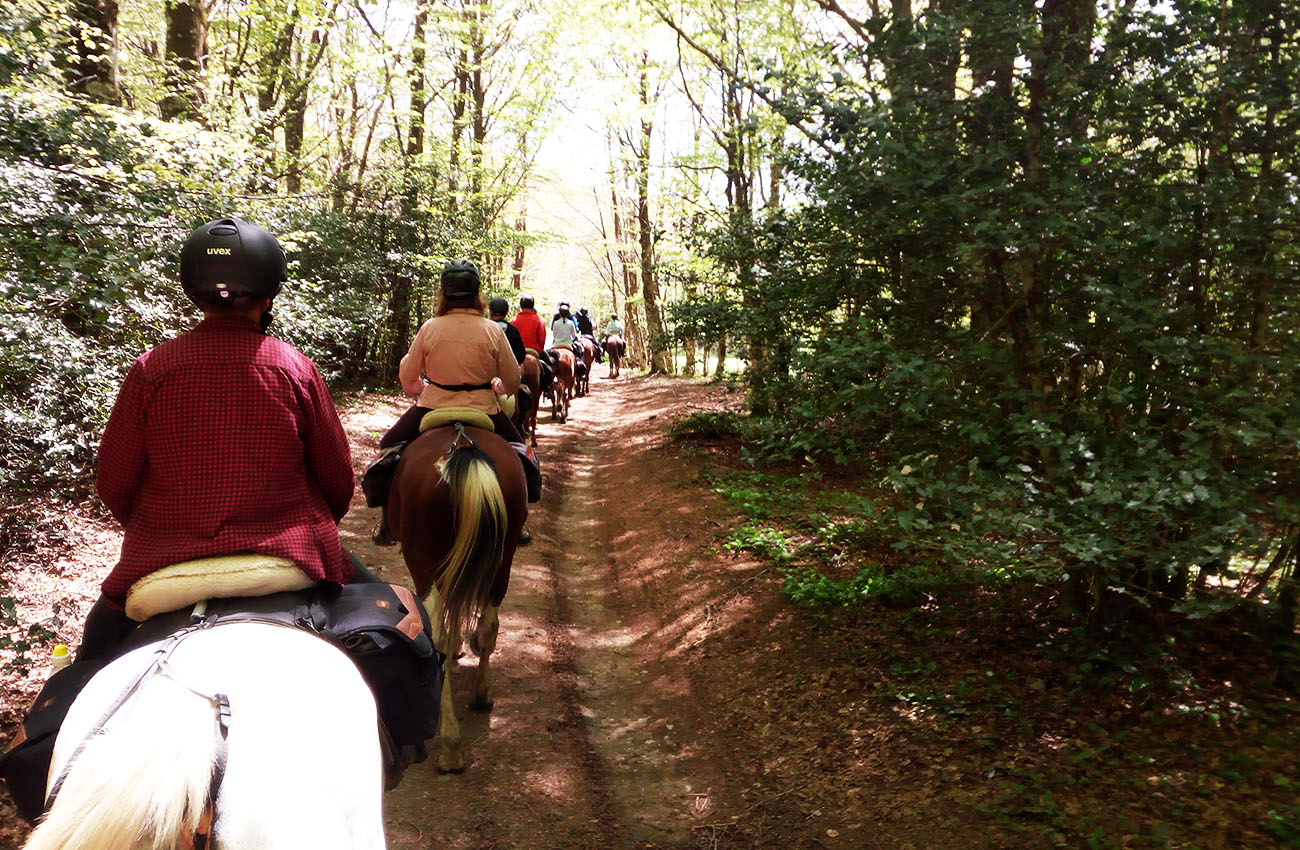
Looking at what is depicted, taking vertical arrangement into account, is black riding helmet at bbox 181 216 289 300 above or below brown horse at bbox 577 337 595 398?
above

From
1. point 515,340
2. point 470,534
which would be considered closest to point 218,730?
point 470,534

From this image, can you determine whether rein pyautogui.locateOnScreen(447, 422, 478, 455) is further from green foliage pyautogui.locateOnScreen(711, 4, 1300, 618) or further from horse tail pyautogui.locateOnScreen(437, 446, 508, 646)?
green foliage pyautogui.locateOnScreen(711, 4, 1300, 618)

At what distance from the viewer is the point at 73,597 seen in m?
6.38

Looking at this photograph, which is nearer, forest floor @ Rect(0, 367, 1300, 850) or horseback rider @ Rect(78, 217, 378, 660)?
horseback rider @ Rect(78, 217, 378, 660)

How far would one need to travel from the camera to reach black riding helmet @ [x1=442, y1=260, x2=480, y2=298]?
20.1ft

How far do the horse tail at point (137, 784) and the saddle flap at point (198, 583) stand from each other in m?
0.65

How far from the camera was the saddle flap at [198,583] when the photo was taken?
Answer: 2463 millimetres

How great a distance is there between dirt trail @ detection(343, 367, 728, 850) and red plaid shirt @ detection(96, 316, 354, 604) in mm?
2407

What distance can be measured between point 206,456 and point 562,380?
1669cm

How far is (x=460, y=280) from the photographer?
612 cm

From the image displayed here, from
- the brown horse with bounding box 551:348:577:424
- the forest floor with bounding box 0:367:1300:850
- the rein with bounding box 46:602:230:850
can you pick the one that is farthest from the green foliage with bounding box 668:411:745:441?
the rein with bounding box 46:602:230:850

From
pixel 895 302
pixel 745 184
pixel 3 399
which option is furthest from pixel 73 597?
pixel 745 184

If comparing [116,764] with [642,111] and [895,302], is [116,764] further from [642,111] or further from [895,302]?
[642,111]

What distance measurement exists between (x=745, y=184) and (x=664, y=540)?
9.01 metres
